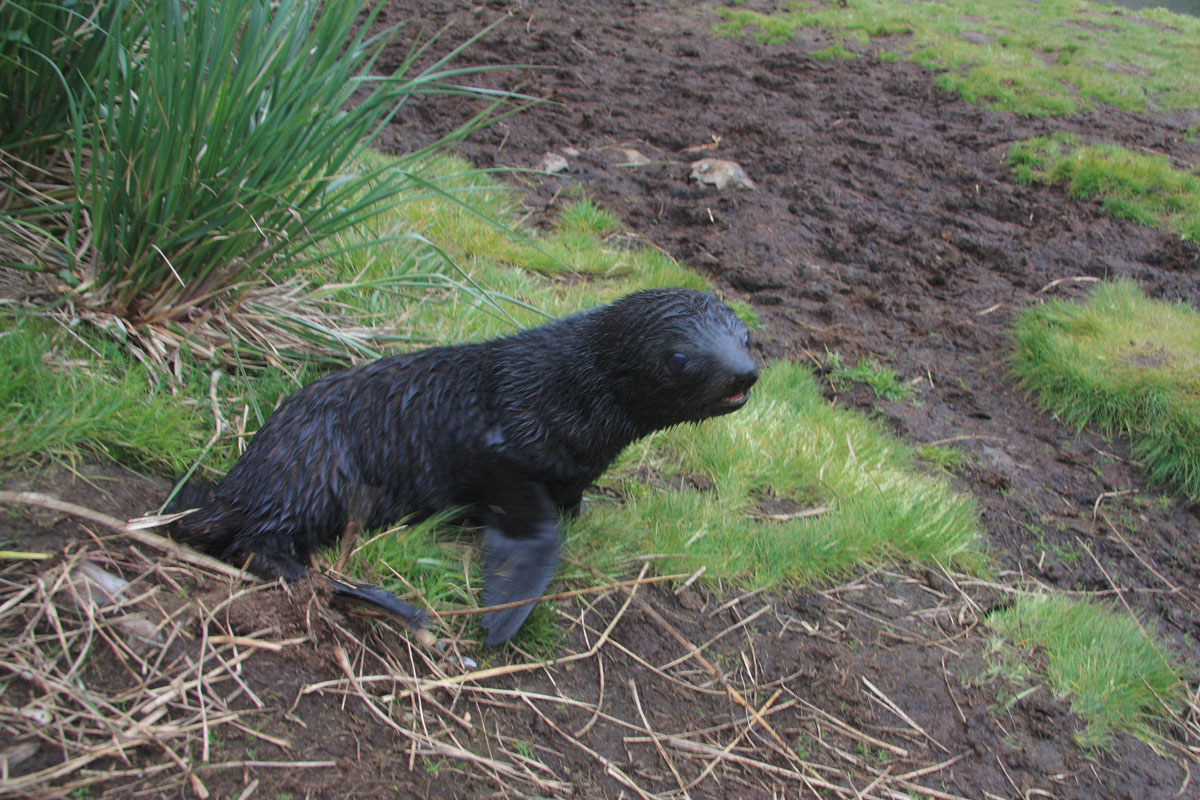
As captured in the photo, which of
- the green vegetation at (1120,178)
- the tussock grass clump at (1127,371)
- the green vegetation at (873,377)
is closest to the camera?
the tussock grass clump at (1127,371)

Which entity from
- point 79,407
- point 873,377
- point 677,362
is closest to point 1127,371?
point 873,377

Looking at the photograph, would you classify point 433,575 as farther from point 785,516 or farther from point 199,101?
point 199,101

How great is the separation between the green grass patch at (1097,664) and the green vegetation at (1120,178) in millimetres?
4589

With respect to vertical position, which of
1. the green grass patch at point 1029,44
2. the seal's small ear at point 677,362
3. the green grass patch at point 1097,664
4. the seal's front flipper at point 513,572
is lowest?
the green grass patch at point 1097,664

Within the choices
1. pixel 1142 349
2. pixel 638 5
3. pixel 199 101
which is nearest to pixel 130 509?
pixel 199 101

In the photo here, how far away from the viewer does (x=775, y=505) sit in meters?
3.75

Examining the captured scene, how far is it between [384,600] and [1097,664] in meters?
2.50

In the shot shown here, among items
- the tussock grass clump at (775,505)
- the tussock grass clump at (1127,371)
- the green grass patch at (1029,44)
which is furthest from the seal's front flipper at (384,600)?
the green grass patch at (1029,44)

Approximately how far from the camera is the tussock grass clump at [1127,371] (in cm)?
466

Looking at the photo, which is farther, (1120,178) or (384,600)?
(1120,178)

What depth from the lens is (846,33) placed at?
36.1ft

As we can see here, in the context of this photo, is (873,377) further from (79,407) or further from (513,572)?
(79,407)

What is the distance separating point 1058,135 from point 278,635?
27.1 feet

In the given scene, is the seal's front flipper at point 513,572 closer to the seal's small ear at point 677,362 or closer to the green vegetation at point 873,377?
the seal's small ear at point 677,362
